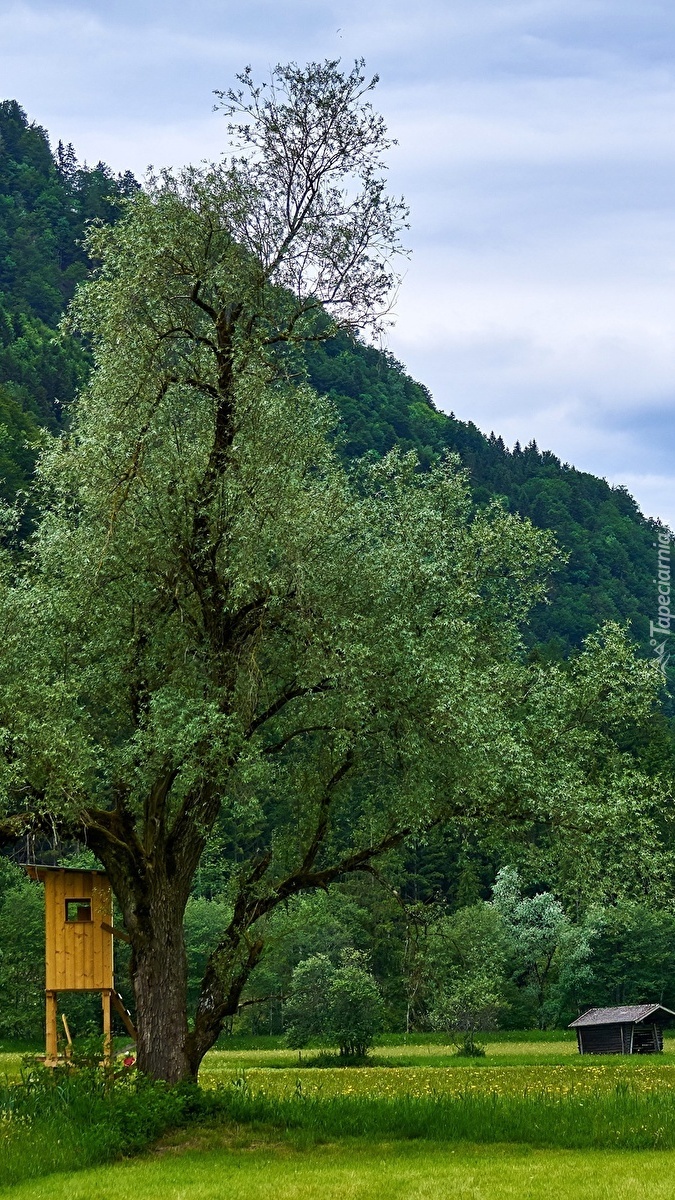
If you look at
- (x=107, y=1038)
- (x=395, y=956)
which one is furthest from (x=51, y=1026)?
(x=395, y=956)

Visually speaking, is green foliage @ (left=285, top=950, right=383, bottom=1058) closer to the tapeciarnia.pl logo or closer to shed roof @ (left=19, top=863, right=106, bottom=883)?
shed roof @ (left=19, top=863, right=106, bottom=883)

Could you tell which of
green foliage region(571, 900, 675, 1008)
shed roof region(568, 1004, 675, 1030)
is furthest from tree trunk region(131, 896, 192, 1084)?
green foliage region(571, 900, 675, 1008)

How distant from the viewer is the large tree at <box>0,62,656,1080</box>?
20922 mm

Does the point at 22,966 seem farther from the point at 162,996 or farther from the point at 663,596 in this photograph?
the point at 663,596

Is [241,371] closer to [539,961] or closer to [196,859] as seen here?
[196,859]

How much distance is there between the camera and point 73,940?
28.0 metres

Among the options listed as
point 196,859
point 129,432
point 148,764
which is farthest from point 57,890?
point 129,432

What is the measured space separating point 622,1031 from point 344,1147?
39.9m

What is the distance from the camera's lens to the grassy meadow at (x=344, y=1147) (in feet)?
51.7

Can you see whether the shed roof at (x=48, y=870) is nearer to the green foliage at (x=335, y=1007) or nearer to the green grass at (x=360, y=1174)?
the green grass at (x=360, y=1174)

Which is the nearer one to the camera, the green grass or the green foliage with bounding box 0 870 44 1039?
the green grass

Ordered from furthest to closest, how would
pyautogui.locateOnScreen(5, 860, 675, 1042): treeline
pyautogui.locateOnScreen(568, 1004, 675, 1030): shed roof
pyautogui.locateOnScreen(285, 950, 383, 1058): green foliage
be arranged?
pyautogui.locateOnScreen(5, 860, 675, 1042): treeline
pyautogui.locateOnScreen(568, 1004, 675, 1030): shed roof
pyautogui.locateOnScreen(285, 950, 383, 1058): green foliage

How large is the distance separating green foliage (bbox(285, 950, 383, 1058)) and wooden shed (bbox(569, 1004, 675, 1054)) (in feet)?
38.1

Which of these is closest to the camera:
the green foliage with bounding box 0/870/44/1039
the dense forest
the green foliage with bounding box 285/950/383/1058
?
the dense forest
